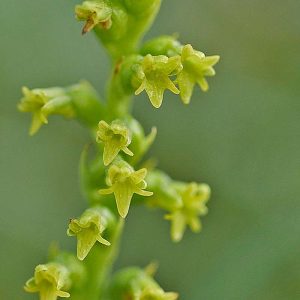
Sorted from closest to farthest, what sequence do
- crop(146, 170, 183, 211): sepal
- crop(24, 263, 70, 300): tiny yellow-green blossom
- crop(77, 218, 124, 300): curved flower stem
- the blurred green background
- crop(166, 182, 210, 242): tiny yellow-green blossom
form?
crop(24, 263, 70, 300): tiny yellow-green blossom, crop(77, 218, 124, 300): curved flower stem, crop(146, 170, 183, 211): sepal, crop(166, 182, 210, 242): tiny yellow-green blossom, the blurred green background

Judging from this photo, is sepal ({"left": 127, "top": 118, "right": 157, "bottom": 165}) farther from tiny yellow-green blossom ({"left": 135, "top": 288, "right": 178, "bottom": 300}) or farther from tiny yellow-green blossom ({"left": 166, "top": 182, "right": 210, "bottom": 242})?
tiny yellow-green blossom ({"left": 135, "top": 288, "right": 178, "bottom": 300})

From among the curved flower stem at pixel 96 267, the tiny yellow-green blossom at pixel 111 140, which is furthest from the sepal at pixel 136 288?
the tiny yellow-green blossom at pixel 111 140

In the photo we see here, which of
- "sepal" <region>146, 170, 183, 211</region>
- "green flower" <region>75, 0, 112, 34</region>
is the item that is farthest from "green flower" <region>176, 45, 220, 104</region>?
"sepal" <region>146, 170, 183, 211</region>

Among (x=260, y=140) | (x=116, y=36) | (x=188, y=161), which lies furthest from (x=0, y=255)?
(x=116, y=36)

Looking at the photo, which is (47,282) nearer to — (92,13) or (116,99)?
(116,99)

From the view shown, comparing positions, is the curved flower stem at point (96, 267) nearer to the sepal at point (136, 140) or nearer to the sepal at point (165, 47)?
the sepal at point (136, 140)

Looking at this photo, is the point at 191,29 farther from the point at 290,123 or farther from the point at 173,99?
the point at 290,123

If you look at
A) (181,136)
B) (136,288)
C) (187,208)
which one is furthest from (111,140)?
(181,136)

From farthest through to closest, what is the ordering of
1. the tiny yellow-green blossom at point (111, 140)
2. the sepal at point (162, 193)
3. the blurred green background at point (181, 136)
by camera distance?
the blurred green background at point (181, 136)
the sepal at point (162, 193)
the tiny yellow-green blossom at point (111, 140)
